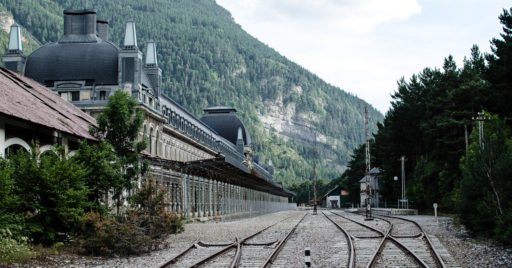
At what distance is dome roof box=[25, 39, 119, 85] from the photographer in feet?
189

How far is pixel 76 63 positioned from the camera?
58188 millimetres

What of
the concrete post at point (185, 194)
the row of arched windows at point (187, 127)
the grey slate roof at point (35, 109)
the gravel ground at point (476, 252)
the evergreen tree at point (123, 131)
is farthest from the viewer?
the row of arched windows at point (187, 127)

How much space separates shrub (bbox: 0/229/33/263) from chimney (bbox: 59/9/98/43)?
47.1 meters

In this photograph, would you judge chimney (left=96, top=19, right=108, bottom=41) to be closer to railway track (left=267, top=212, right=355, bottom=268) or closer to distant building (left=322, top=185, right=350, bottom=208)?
railway track (left=267, top=212, right=355, bottom=268)

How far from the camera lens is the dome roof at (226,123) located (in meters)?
140

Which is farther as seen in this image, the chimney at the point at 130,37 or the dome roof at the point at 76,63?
the dome roof at the point at 76,63

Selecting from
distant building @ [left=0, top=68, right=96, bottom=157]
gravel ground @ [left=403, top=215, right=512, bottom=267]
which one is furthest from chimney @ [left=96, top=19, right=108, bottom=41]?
gravel ground @ [left=403, top=215, right=512, bottom=267]

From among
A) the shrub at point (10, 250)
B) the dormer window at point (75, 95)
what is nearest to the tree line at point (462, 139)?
the shrub at point (10, 250)

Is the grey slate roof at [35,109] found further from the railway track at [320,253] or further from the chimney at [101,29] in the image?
the chimney at [101,29]

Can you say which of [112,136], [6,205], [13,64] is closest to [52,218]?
[6,205]

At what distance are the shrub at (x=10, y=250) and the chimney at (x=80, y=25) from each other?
4715cm

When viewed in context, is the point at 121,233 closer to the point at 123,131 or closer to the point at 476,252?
the point at 123,131

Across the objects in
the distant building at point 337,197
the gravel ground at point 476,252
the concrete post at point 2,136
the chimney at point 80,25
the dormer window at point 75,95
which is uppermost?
the chimney at point 80,25

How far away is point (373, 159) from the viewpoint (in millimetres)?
123312
